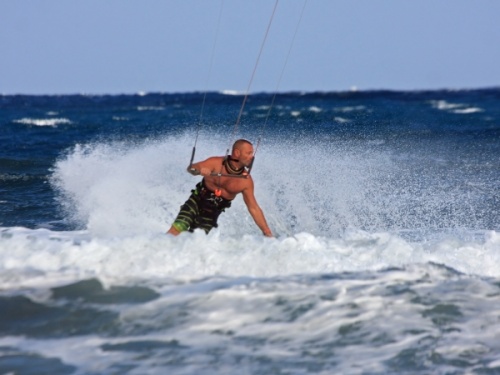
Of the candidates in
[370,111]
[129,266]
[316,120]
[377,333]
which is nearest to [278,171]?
[129,266]

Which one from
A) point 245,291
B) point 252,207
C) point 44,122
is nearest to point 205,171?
point 252,207

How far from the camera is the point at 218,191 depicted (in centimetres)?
781

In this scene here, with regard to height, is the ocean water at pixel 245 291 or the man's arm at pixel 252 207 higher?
the man's arm at pixel 252 207

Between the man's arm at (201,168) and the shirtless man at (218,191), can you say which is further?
the shirtless man at (218,191)

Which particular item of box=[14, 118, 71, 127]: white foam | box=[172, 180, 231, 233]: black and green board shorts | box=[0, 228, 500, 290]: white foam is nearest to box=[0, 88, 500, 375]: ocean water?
box=[0, 228, 500, 290]: white foam

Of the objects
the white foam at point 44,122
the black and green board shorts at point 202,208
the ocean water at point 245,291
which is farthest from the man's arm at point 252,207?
the white foam at point 44,122

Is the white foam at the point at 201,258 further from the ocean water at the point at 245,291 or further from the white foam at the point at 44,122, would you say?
the white foam at the point at 44,122

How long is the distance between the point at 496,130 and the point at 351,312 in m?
25.5

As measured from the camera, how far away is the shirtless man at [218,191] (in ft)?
24.3

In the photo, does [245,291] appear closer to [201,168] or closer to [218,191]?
[201,168]

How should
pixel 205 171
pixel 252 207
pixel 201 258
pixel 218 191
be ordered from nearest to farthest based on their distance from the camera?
pixel 201 258, pixel 205 171, pixel 252 207, pixel 218 191

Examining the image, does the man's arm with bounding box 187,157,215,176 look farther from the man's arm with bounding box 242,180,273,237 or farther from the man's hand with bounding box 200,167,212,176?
the man's arm with bounding box 242,180,273,237

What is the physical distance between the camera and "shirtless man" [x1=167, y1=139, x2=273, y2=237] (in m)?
7.42

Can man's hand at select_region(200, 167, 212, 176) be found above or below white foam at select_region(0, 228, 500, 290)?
above
